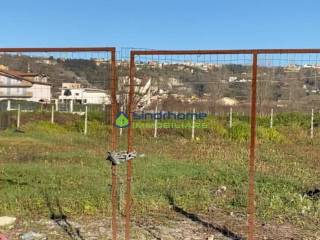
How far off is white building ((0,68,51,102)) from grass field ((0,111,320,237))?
4.92 ft

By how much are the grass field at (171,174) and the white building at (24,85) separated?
150 centimetres

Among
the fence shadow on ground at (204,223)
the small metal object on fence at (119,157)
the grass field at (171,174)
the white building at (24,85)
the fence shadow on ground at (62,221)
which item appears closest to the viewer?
the small metal object on fence at (119,157)

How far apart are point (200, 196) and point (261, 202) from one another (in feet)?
3.22

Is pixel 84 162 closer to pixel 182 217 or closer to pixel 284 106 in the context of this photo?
pixel 182 217

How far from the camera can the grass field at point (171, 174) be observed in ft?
22.5

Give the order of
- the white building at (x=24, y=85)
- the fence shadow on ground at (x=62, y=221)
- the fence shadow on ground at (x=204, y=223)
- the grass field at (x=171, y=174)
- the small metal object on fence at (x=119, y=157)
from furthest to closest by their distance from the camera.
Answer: the grass field at (x=171, y=174) → the fence shadow on ground at (x=204, y=223) → the fence shadow on ground at (x=62, y=221) → the white building at (x=24, y=85) → the small metal object on fence at (x=119, y=157)

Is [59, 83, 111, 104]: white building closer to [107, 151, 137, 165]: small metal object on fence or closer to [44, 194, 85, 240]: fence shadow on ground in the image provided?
[107, 151, 137, 165]: small metal object on fence

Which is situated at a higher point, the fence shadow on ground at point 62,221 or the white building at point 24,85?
the white building at point 24,85

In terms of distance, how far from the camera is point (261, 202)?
23.8ft

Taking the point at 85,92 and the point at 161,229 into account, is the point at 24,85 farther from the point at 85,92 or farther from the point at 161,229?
the point at 161,229

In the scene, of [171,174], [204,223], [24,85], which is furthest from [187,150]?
[24,85]

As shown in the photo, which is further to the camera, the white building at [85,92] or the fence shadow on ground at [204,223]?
the fence shadow on ground at [204,223]

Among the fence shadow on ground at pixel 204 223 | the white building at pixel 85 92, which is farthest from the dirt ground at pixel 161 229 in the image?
the white building at pixel 85 92

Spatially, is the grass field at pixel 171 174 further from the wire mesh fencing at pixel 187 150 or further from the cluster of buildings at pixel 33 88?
the cluster of buildings at pixel 33 88
